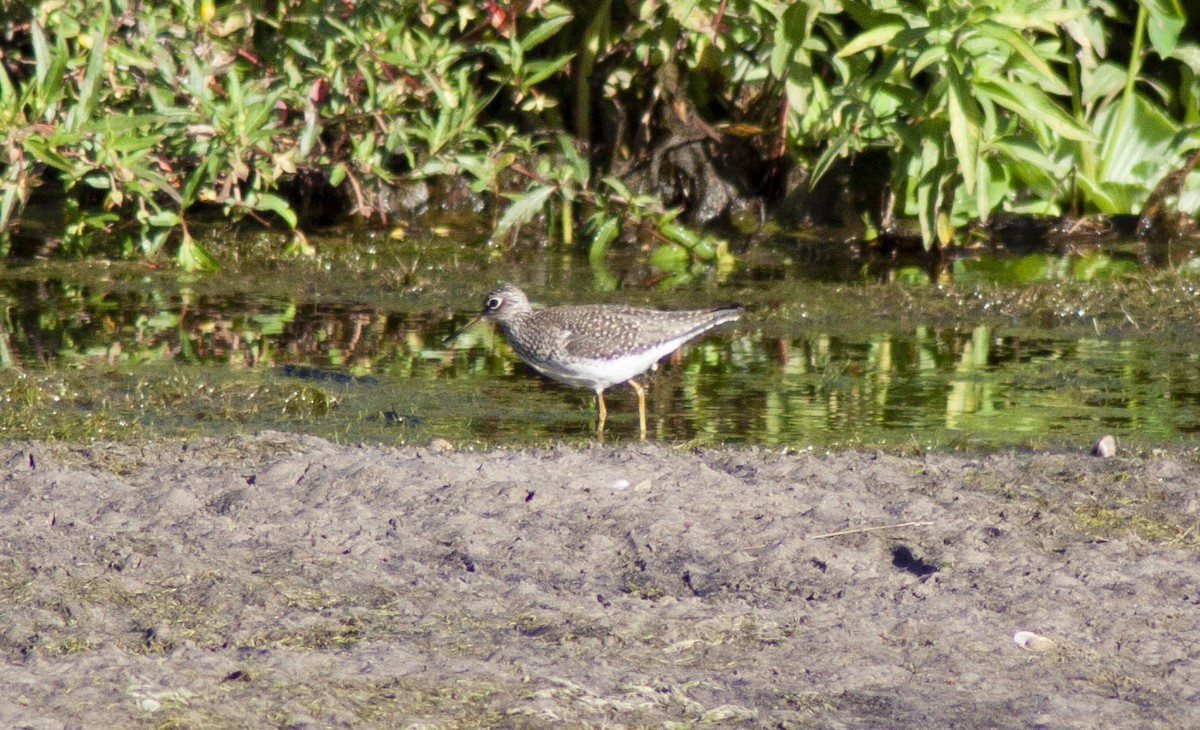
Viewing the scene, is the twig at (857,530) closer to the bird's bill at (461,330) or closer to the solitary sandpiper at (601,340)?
the solitary sandpiper at (601,340)

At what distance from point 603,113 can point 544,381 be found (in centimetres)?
475

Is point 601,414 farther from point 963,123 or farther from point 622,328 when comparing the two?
point 963,123

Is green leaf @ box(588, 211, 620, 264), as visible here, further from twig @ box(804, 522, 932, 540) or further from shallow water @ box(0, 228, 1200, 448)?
twig @ box(804, 522, 932, 540)

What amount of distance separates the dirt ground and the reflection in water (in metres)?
1.31

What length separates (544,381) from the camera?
952 centimetres

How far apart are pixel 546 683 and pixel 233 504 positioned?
1938mm

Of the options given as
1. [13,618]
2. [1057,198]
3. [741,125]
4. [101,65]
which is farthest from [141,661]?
[1057,198]

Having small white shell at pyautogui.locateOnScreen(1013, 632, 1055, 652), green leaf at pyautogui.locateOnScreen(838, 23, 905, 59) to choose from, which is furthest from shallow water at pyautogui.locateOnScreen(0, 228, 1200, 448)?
small white shell at pyautogui.locateOnScreen(1013, 632, 1055, 652)

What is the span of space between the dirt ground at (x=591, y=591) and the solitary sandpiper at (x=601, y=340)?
1.39 m

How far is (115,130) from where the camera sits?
35.2ft

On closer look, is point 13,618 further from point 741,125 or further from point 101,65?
point 741,125

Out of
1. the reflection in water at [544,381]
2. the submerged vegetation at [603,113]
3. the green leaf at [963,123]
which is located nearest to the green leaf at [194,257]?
the submerged vegetation at [603,113]

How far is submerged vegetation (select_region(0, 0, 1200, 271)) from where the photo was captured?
35.8 ft

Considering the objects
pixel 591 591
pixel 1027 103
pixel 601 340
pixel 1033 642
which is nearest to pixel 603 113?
pixel 1027 103
